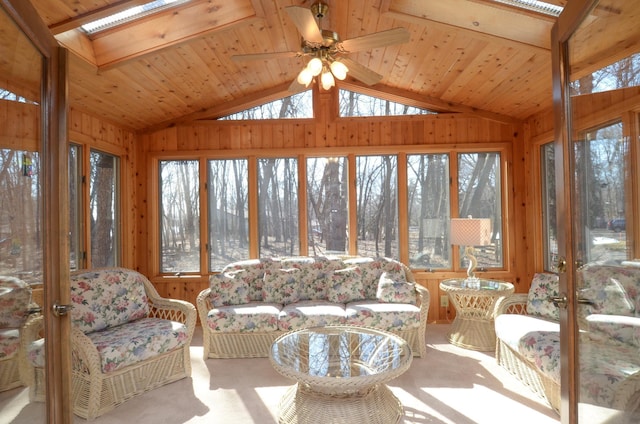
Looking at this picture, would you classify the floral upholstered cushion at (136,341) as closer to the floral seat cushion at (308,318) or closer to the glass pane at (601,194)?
the floral seat cushion at (308,318)

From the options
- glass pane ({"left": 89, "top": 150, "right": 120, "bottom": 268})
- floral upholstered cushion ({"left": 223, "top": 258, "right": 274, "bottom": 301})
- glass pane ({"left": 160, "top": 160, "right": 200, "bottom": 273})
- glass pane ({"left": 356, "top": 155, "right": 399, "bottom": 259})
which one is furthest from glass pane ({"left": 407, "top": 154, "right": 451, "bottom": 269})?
glass pane ({"left": 89, "top": 150, "right": 120, "bottom": 268})

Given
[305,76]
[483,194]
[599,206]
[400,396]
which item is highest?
[305,76]

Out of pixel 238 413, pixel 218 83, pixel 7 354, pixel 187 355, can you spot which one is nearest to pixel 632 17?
pixel 7 354

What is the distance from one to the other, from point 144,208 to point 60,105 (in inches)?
127

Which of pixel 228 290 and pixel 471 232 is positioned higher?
pixel 471 232

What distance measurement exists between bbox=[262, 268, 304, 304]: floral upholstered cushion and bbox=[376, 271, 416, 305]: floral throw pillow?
0.86 metres

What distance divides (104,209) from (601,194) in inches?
172

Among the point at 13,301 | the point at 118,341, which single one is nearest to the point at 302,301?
the point at 118,341

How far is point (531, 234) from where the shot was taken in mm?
4238

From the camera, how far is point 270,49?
3.62 m

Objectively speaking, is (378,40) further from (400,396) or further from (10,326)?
(400,396)

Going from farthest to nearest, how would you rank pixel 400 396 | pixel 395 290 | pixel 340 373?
pixel 395 290 < pixel 400 396 < pixel 340 373

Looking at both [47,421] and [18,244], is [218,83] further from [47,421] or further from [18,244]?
[47,421]

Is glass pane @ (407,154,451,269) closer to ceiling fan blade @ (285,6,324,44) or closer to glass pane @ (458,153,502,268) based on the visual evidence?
glass pane @ (458,153,502,268)
